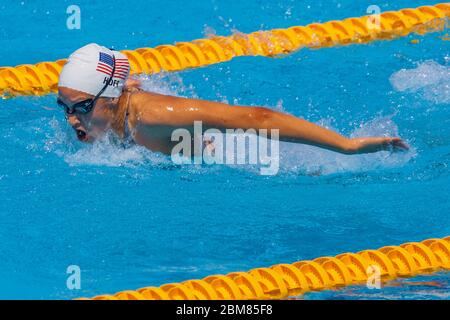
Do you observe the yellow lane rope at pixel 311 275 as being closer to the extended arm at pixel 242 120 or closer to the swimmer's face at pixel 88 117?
the extended arm at pixel 242 120

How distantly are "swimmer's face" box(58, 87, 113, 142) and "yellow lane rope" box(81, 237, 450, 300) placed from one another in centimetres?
96

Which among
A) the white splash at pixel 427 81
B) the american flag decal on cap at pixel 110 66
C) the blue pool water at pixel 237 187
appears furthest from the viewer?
the white splash at pixel 427 81

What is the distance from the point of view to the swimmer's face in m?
4.42

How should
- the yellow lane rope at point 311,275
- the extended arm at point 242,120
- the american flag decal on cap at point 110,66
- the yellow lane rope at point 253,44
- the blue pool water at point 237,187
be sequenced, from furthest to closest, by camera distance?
the yellow lane rope at point 253,44
the american flag decal on cap at point 110,66
the extended arm at point 242,120
the blue pool water at point 237,187
the yellow lane rope at point 311,275

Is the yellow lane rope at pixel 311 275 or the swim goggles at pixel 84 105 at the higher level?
the swim goggles at pixel 84 105

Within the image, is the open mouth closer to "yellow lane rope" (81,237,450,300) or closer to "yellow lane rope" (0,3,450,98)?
"yellow lane rope" (81,237,450,300)

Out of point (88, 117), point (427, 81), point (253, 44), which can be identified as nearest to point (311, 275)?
point (88, 117)

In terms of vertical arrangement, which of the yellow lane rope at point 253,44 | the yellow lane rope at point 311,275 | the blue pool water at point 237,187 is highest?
the yellow lane rope at point 253,44

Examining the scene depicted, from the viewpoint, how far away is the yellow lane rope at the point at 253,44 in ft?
19.6

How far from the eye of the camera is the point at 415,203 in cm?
477

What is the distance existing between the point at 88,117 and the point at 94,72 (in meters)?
0.22

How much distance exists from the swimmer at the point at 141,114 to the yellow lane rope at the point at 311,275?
0.55 meters

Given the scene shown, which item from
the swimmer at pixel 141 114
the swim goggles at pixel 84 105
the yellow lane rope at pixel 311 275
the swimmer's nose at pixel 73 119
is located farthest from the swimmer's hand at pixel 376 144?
the swimmer's nose at pixel 73 119
